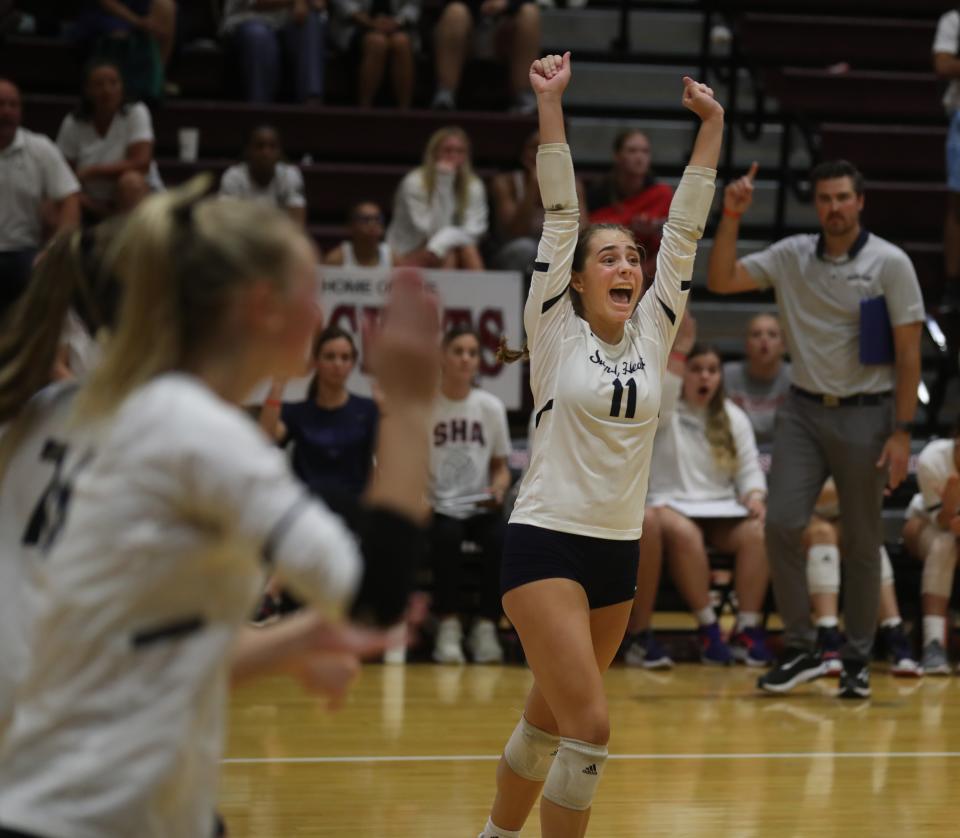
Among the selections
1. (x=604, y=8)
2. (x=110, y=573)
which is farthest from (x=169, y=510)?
(x=604, y=8)

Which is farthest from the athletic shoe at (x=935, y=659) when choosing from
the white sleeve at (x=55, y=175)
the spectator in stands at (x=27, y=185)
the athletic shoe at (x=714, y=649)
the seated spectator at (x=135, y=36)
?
the seated spectator at (x=135, y=36)

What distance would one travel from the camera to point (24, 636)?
2100mm

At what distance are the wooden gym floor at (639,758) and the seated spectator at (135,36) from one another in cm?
460

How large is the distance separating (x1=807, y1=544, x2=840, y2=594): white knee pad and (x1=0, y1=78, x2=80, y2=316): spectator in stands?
4.27 m

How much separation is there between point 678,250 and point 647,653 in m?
3.79

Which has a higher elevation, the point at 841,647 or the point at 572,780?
the point at 572,780

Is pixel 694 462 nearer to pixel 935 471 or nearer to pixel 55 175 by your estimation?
pixel 935 471

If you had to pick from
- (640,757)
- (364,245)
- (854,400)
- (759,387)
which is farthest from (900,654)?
(364,245)

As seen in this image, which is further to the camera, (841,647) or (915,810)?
(841,647)

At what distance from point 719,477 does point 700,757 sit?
254 cm

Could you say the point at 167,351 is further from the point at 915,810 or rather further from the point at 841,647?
the point at 841,647

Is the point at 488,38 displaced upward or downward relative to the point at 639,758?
upward

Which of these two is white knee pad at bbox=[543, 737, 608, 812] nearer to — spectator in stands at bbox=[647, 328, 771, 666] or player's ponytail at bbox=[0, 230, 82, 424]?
player's ponytail at bbox=[0, 230, 82, 424]

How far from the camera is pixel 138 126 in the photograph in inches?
353
